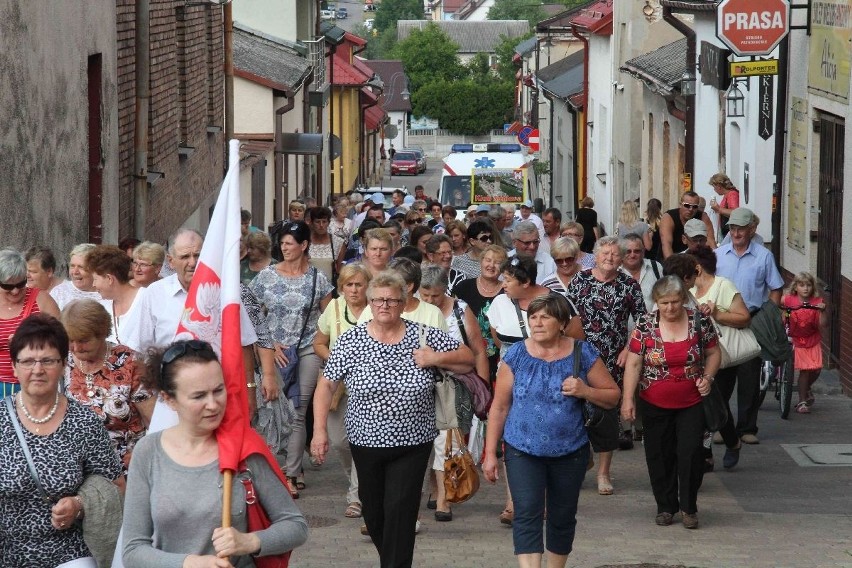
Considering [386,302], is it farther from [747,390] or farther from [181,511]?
[747,390]

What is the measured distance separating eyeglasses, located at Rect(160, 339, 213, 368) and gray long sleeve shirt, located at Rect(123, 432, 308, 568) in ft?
0.85

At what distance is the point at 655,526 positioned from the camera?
938 centimetres

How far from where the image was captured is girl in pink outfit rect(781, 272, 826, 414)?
44.3ft

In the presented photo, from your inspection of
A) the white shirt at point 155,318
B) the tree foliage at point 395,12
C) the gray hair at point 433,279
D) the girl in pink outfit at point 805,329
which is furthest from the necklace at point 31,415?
the tree foliage at point 395,12

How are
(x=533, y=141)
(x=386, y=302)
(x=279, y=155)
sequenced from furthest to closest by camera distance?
(x=533, y=141) < (x=279, y=155) < (x=386, y=302)

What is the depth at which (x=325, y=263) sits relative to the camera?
14867 mm

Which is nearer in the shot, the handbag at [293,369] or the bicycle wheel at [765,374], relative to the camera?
the handbag at [293,369]

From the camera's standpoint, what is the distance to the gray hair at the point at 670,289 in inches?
349

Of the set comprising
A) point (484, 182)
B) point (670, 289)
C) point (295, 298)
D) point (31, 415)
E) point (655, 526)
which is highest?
point (484, 182)

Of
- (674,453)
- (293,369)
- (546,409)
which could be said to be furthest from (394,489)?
(293,369)

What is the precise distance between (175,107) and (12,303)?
36.1 feet

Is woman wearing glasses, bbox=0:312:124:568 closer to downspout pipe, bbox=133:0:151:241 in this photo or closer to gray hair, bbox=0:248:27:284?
gray hair, bbox=0:248:27:284

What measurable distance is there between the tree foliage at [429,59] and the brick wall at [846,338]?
329ft

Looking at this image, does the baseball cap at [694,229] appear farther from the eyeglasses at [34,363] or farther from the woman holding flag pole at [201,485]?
the woman holding flag pole at [201,485]
